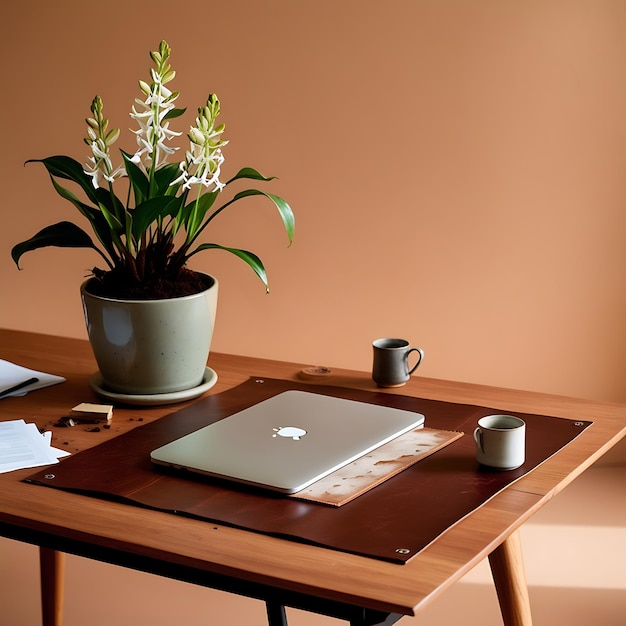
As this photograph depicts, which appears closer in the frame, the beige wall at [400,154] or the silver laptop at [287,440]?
the silver laptop at [287,440]

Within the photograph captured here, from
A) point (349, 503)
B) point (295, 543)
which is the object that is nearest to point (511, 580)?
point (349, 503)

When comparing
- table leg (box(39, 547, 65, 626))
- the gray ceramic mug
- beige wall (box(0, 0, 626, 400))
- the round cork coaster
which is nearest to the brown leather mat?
the gray ceramic mug

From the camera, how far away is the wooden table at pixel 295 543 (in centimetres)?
112

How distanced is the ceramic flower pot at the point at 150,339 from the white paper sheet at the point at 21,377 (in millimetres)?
162

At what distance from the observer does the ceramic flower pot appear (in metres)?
1.72

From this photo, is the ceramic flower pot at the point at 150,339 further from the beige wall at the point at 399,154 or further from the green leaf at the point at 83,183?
the beige wall at the point at 399,154

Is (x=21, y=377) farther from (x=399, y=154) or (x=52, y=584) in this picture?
(x=399, y=154)

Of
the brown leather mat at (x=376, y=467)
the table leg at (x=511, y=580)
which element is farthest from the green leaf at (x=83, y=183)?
the table leg at (x=511, y=580)

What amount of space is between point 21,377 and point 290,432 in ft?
2.07

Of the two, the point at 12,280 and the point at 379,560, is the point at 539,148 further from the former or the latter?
the point at 379,560

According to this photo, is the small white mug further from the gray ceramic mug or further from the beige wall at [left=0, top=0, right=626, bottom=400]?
the beige wall at [left=0, top=0, right=626, bottom=400]

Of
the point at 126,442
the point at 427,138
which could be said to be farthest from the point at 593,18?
the point at 126,442

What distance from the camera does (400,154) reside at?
320 centimetres

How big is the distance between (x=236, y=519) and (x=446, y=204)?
2.09 m
